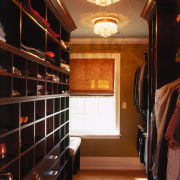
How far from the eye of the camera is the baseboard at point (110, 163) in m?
3.87

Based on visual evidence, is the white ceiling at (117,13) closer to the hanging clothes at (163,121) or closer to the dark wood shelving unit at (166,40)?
the dark wood shelving unit at (166,40)

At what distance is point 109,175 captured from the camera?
358 cm

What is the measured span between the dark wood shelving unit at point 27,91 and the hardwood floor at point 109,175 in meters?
1.08

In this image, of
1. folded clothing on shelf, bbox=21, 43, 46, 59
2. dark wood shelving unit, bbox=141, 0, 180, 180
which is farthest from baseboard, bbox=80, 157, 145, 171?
folded clothing on shelf, bbox=21, 43, 46, 59

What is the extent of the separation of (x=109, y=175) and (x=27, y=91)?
2.68 meters

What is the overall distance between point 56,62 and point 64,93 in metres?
0.48

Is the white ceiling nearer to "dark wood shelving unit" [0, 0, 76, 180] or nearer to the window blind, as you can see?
"dark wood shelving unit" [0, 0, 76, 180]

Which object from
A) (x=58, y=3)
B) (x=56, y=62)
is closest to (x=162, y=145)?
(x=56, y=62)

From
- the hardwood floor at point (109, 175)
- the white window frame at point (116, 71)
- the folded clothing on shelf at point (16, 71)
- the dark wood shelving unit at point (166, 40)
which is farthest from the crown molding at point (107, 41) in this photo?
the folded clothing on shelf at point (16, 71)

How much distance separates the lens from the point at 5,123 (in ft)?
4.48

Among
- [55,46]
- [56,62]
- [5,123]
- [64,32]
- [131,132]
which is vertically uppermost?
[64,32]

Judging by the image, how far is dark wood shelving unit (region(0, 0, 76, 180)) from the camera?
1254 mm

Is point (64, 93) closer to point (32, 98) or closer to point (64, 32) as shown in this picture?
point (64, 32)

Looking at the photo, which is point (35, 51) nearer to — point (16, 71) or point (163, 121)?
point (16, 71)
